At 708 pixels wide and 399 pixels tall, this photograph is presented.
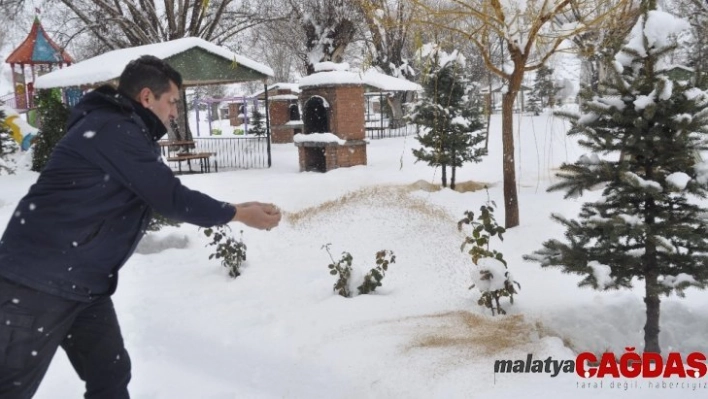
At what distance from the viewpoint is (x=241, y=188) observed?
39.2 feet

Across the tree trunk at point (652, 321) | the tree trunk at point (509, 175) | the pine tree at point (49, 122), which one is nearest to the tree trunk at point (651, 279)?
the tree trunk at point (652, 321)

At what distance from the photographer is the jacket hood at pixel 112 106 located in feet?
8.25

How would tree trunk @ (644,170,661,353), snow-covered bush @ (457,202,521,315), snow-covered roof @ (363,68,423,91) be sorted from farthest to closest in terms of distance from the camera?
snow-covered roof @ (363,68,423,91) < snow-covered bush @ (457,202,521,315) < tree trunk @ (644,170,661,353)

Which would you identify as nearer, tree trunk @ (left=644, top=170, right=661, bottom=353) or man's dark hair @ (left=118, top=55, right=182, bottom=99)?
man's dark hair @ (left=118, top=55, right=182, bottom=99)

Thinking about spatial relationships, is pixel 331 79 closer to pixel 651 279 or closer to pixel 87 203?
pixel 651 279

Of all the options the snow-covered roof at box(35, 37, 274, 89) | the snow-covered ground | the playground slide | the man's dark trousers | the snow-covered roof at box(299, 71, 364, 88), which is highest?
the snow-covered roof at box(35, 37, 274, 89)

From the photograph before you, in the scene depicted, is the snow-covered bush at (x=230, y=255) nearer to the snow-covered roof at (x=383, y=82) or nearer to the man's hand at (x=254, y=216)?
the man's hand at (x=254, y=216)

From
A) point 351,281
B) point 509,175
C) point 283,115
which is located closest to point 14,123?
point 283,115

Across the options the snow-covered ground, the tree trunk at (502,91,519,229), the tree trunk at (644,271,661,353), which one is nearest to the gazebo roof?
the snow-covered ground

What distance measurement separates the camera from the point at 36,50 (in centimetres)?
2327

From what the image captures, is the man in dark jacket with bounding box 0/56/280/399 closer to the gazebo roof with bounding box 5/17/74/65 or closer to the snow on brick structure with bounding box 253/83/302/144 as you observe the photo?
the snow on brick structure with bounding box 253/83/302/144

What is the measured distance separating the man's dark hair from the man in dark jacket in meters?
0.09

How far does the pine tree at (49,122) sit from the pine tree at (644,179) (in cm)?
1199

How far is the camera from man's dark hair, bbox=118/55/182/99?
2.65 metres
